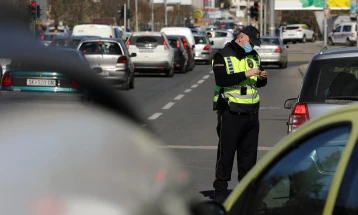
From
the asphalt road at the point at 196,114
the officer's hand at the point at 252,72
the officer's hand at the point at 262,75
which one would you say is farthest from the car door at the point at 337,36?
the officer's hand at the point at 252,72

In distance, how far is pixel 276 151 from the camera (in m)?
3.48

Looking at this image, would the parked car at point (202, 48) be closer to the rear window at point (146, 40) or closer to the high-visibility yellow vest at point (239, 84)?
the rear window at point (146, 40)

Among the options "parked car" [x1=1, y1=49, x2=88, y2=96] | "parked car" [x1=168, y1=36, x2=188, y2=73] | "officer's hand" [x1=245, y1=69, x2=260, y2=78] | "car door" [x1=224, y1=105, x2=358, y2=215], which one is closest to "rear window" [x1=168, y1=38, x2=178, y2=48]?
"parked car" [x1=168, y1=36, x2=188, y2=73]

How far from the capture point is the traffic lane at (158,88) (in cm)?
2136

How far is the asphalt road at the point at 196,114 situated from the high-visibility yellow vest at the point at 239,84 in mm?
1082

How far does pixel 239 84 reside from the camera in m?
8.20

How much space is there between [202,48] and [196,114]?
27.1 metres

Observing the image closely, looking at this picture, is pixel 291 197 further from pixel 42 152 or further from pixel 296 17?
pixel 296 17

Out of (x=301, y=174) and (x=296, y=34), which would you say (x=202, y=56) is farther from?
(x=296, y=34)

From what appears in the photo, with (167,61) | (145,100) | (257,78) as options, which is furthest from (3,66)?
(167,61)

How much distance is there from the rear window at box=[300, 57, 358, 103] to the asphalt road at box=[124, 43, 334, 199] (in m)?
1.44

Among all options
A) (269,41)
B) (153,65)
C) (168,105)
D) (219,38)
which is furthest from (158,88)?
(219,38)

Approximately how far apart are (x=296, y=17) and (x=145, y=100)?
109m

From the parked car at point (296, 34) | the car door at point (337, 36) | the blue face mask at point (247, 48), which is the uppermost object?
the blue face mask at point (247, 48)
